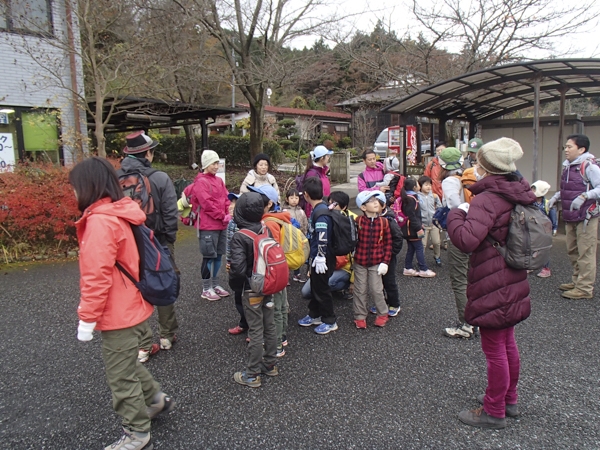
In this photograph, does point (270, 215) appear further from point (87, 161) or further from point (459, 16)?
point (459, 16)

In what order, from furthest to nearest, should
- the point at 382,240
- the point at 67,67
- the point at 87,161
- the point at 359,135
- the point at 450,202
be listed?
the point at 359,135 → the point at 67,67 → the point at 382,240 → the point at 450,202 → the point at 87,161

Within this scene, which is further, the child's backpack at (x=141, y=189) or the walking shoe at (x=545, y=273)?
the walking shoe at (x=545, y=273)

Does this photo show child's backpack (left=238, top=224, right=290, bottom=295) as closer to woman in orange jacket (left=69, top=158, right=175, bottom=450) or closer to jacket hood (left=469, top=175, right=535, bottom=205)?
woman in orange jacket (left=69, top=158, right=175, bottom=450)

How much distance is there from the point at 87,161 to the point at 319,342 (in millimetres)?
2632

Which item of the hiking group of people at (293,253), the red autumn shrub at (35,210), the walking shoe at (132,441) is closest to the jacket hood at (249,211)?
the hiking group of people at (293,253)

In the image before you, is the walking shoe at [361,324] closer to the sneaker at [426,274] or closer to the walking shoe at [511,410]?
the walking shoe at [511,410]

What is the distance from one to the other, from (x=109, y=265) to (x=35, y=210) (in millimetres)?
5337

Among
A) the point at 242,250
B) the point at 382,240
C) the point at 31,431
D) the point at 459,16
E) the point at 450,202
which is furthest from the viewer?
the point at 459,16

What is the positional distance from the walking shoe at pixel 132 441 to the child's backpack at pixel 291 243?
177 cm

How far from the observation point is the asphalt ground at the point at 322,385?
273 centimetres

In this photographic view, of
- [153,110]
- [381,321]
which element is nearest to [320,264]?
[381,321]

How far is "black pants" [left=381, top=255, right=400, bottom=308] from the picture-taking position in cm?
454

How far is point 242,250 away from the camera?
3.21m

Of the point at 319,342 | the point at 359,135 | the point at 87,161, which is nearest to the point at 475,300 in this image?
the point at 319,342
